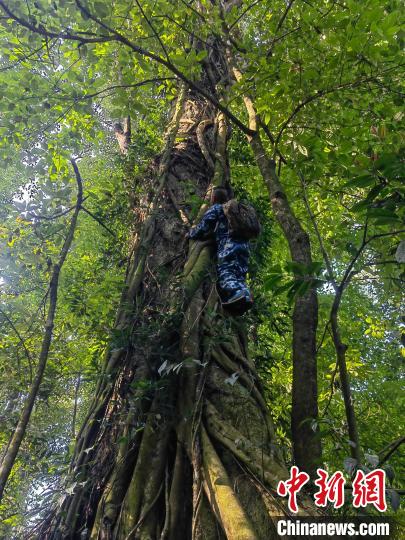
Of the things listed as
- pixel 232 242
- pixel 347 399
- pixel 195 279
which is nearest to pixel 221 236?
pixel 232 242

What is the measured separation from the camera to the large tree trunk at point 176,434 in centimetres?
167

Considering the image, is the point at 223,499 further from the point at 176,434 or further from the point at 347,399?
the point at 347,399

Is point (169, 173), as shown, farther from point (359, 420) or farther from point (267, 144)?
point (359, 420)

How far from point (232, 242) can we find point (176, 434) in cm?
138

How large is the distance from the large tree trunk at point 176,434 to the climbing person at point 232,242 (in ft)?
0.29

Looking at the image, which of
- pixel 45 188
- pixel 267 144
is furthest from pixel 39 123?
pixel 267 144

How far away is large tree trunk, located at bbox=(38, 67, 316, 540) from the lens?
5.49 ft

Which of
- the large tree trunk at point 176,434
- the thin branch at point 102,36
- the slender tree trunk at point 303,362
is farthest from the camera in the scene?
the thin branch at point 102,36

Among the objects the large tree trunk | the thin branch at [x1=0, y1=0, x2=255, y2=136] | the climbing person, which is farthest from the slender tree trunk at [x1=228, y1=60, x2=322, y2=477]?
the thin branch at [x1=0, y1=0, x2=255, y2=136]

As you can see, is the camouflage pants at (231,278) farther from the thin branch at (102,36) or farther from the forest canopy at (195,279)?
the thin branch at (102,36)

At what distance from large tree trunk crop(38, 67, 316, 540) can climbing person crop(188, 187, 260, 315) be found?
9cm

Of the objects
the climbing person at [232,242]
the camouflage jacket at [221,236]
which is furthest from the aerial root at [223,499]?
the camouflage jacket at [221,236]

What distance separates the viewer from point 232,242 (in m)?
2.91

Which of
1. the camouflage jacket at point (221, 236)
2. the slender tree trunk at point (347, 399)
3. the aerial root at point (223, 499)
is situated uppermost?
the camouflage jacket at point (221, 236)
